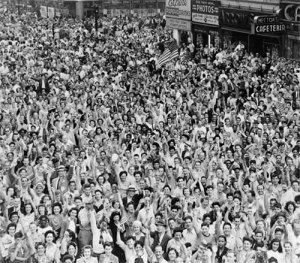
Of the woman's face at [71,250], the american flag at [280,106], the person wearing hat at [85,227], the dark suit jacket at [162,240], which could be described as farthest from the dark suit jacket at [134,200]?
the american flag at [280,106]

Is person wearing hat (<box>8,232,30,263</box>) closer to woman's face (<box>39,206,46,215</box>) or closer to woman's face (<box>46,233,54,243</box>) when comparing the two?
woman's face (<box>46,233,54,243</box>)

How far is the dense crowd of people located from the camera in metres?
11.5

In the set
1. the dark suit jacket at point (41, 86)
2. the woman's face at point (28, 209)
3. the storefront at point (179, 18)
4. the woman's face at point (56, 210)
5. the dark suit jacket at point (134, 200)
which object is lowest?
the storefront at point (179, 18)

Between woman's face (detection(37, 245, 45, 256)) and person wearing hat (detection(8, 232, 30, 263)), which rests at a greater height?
woman's face (detection(37, 245, 45, 256))

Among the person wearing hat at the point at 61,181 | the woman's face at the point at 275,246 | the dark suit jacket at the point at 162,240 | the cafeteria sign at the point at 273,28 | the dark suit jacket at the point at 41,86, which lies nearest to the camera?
the woman's face at the point at 275,246

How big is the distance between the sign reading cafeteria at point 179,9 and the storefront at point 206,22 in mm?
464

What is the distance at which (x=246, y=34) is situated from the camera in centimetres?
3556

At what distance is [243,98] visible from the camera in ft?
76.8

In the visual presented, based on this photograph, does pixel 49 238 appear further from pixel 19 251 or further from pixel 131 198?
pixel 131 198

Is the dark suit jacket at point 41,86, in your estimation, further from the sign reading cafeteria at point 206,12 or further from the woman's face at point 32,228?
the woman's face at point 32,228

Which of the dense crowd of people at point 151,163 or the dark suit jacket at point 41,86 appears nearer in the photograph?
the dense crowd of people at point 151,163

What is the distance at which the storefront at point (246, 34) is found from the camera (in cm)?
3325

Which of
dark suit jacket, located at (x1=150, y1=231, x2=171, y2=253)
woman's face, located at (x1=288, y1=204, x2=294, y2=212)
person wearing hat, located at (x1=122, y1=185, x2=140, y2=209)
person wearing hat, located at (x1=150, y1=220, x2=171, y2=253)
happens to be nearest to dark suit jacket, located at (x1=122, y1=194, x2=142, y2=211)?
person wearing hat, located at (x1=122, y1=185, x2=140, y2=209)

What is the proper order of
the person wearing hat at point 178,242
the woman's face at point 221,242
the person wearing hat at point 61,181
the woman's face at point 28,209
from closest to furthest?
the person wearing hat at point 178,242 → the woman's face at point 221,242 → the woman's face at point 28,209 → the person wearing hat at point 61,181
